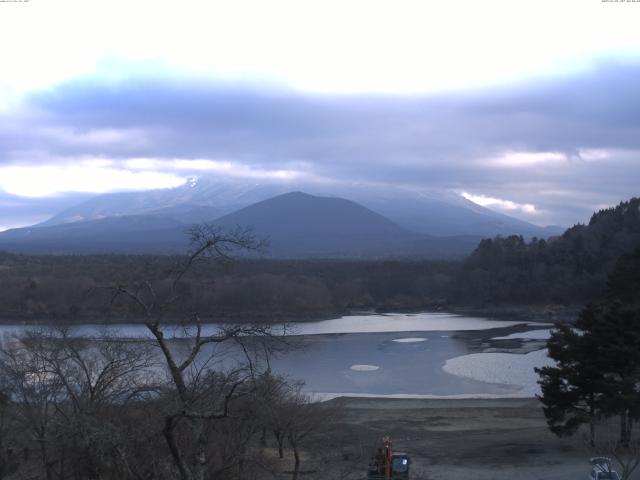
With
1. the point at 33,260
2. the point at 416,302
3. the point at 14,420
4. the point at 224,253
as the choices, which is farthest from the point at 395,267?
the point at 224,253

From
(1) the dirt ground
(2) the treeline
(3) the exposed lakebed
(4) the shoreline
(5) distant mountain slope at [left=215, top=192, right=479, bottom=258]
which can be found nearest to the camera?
(1) the dirt ground

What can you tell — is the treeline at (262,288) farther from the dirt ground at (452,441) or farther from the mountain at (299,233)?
the mountain at (299,233)

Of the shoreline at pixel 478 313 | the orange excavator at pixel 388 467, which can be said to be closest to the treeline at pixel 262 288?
the shoreline at pixel 478 313

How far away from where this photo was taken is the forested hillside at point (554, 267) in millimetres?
54219

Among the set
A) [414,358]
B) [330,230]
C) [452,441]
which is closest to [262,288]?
[414,358]

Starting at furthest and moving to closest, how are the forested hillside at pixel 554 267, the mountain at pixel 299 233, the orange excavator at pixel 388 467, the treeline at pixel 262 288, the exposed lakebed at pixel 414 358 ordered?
1. the mountain at pixel 299 233
2. the forested hillside at pixel 554 267
3. the treeline at pixel 262 288
4. the exposed lakebed at pixel 414 358
5. the orange excavator at pixel 388 467

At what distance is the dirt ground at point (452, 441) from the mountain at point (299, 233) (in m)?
97.9

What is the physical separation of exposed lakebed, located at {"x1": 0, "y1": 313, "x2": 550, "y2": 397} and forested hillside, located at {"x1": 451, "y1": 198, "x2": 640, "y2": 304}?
11.1m

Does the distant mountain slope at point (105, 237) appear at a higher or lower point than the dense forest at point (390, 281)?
higher

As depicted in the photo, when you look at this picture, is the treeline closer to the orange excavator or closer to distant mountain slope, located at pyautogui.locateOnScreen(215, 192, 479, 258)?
the orange excavator

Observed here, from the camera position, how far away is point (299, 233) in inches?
6225

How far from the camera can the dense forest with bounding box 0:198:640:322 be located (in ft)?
151

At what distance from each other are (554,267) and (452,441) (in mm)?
42986

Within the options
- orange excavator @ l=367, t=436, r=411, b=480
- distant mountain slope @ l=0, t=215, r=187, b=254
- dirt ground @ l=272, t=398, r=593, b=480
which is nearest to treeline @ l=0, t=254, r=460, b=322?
dirt ground @ l=272, t=398, r=593, b=480
